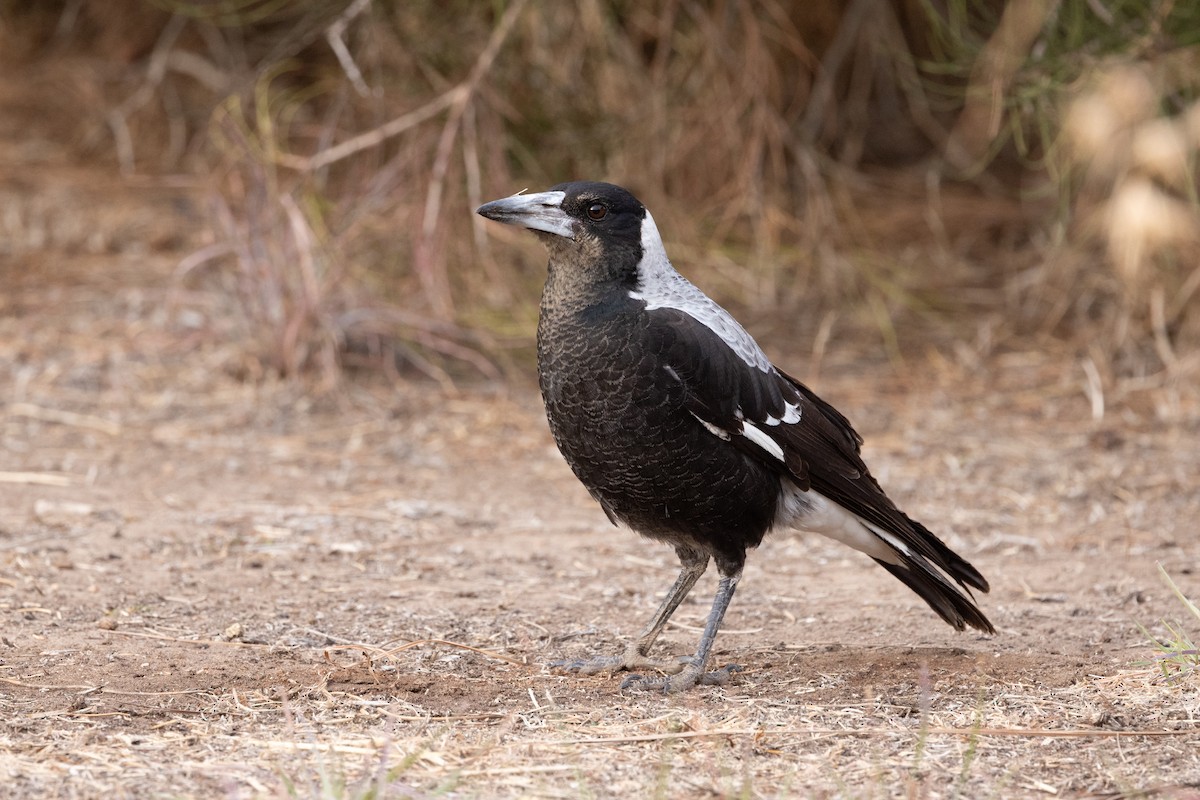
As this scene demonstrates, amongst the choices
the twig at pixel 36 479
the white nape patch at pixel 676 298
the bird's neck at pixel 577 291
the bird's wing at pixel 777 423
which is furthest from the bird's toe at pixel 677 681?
the twig at pixel 36 479

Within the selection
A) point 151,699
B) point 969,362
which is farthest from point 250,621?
point 969,362

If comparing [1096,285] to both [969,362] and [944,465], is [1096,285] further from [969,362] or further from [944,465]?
[944,465]

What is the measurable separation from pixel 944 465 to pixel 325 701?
2958 millimetres

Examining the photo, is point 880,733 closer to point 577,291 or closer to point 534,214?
point 577,291

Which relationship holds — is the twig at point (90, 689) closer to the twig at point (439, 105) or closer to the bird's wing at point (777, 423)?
the bird's wing at point (777, 423)

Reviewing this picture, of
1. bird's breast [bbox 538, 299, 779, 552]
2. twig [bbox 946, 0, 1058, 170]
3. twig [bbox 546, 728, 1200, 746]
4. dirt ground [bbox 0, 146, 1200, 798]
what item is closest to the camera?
dirt ground [bbox 0, 146, 1200, 798]

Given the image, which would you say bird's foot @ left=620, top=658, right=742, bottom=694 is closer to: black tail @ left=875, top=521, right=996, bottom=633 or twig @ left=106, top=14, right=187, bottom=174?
black tail @ left=875, top=521, right=996, bottom=633

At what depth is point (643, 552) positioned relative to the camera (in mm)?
4383

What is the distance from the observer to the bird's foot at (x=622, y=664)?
10.6ft

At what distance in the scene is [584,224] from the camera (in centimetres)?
329

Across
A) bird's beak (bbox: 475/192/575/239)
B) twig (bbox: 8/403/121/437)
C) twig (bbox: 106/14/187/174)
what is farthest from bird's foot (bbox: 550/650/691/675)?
twig (bbox: 106/14/187/174)

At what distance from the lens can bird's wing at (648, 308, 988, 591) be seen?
10.3 feet

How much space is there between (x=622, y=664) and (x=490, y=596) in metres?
0.65

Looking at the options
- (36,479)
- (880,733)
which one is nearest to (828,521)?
(880,733)
